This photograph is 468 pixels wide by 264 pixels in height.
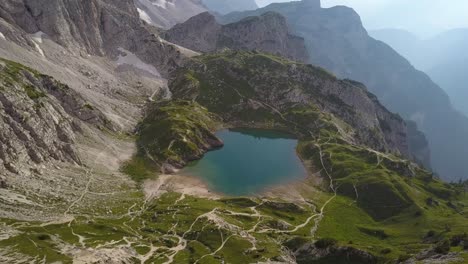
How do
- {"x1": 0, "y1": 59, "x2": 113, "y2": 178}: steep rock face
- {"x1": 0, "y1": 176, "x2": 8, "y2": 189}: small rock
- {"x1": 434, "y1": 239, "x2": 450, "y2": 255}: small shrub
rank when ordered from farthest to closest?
{"x1": 0, "y1": 59, "x2": 113, "y2": 178}: steep rock face, {"x1": 0, "y1": 176, "x2": 8, "y2": 189}: small rock, {"x1": 434, "y1": 239, "x2": 450, "y2": 255}: small shrub

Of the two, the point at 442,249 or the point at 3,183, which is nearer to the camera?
the point at 442,249

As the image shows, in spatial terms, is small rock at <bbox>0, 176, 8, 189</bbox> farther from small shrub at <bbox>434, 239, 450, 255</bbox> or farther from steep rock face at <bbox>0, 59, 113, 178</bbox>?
small shrub at <bbox>434, 239, 450, 255</bbox>

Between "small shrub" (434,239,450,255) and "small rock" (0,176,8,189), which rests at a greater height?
"small shrub" (434,239,450,255)

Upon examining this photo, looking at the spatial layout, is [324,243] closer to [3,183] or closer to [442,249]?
[442,249]

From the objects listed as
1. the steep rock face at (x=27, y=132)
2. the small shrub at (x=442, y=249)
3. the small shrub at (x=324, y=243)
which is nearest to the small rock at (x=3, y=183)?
the steep rock face at (x=27, y=132)

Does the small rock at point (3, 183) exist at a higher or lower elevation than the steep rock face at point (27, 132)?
lower

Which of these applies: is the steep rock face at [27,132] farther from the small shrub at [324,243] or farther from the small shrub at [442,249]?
the small shrub at [442,249]

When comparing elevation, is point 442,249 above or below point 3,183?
above

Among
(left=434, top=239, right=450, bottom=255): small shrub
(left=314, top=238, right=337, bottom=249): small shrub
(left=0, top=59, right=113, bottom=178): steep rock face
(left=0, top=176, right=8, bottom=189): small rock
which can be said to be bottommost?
(left=0, top=176, right=8, bottom=189): small rock

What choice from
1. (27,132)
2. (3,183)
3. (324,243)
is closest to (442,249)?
(324,243)

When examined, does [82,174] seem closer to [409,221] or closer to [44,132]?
[44,132]

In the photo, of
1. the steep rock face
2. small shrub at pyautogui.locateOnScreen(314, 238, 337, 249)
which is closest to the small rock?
the steep rock face
